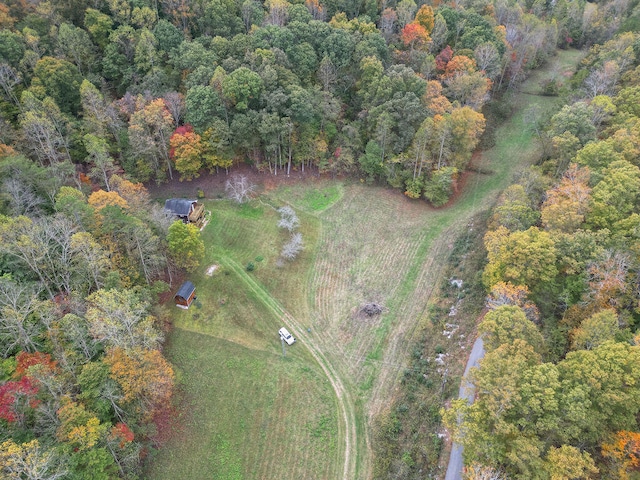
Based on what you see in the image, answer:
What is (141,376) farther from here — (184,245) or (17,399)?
(184,245)

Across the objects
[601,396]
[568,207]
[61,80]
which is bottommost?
[601,396]

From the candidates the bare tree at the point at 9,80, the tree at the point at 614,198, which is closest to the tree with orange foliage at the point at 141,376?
the tree at the point at 614,198

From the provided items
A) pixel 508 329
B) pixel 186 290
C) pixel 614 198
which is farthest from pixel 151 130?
pixel 614 198

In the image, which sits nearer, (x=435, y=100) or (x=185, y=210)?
(x=185, y=210)

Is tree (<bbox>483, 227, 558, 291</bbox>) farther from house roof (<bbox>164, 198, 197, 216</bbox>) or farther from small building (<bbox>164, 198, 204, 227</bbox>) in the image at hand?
house roof (<bbox>164, 198, 197, 216</bbox>)

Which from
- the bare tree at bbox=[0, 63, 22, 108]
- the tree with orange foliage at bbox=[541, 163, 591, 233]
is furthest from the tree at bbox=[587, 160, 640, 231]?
the bare tree at bbox=[0, 63, 22, 108]

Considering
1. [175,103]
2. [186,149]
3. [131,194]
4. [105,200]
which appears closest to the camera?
[105,200]

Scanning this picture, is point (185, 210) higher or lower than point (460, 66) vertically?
lower

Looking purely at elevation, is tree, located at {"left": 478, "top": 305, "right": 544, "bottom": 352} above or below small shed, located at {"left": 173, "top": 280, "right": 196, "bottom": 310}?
above
